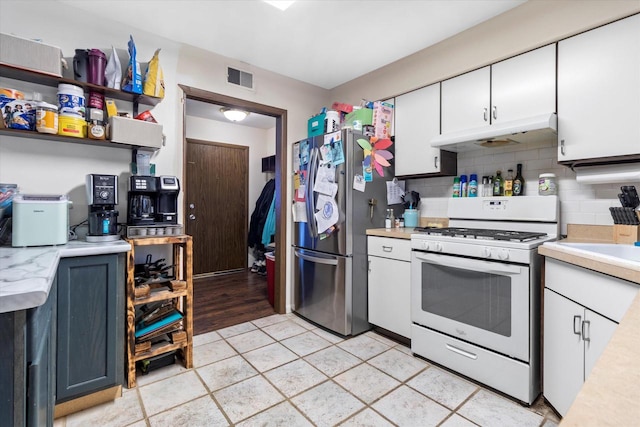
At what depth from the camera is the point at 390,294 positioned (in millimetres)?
2527

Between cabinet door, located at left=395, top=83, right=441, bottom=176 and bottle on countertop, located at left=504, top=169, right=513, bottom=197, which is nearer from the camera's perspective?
bottle on countertop, located at left=504, top=169, right=513, bottom=197

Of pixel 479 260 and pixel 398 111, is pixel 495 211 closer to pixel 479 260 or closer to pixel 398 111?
pixel 479 260

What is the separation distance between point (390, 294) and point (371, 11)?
2.04 m

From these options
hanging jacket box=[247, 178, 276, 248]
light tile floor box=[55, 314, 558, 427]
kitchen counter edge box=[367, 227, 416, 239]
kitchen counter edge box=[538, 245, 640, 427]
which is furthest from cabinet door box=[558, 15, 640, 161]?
hanging jacket box=[247, 178, 276, 248]

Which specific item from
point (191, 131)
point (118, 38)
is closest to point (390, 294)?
point (118, 38)

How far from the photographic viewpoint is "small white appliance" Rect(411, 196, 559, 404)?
1.74m

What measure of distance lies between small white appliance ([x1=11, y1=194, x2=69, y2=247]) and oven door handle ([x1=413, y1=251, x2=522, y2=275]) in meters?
2.14

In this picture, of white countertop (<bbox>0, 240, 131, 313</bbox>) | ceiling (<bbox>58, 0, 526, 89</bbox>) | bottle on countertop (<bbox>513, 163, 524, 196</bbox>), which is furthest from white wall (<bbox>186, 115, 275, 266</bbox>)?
bottle on countertop (<bbox>513, 163, 524, 196</bbox>)

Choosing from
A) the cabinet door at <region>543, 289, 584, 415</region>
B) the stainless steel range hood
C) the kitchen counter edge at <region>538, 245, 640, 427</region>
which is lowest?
the cabinet door at <region>543, 289, 584, 415</region>

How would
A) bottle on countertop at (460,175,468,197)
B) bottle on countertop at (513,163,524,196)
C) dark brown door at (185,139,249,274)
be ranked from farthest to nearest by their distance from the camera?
dark brown door at (185,139,249,274)
bottle on countertop at (460,175,468,197)
bottle on countertop at (513,163,524,196)

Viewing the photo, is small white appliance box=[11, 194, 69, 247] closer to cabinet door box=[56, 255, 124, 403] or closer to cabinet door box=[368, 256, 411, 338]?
cabinet door box=[56, 255, 124, 403]

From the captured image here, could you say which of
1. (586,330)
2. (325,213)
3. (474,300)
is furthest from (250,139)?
(586,330)

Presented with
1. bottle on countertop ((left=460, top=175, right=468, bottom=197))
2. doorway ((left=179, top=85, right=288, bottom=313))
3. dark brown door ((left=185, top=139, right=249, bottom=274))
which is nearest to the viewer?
bottle on countertop ((left=460, top=175, right=468, bottom=197))

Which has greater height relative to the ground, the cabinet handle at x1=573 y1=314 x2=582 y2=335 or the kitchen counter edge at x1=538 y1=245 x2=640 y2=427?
the kitchen counter edge at x1=538 y1=245 x2=640 y2=427
